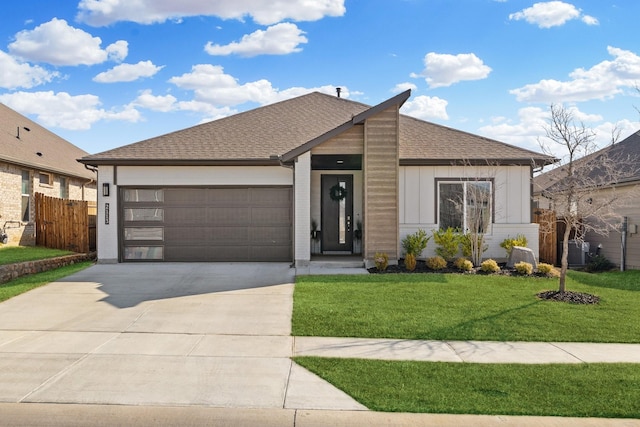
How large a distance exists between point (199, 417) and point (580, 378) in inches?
162

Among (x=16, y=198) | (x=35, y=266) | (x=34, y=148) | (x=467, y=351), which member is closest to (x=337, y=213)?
(x=35, y=266)

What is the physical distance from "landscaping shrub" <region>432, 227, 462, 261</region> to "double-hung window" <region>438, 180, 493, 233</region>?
1.92ft

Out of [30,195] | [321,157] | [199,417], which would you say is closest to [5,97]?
[30,195]

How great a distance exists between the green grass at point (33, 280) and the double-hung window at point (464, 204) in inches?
396

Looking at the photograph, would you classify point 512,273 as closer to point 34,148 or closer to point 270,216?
point 270,216

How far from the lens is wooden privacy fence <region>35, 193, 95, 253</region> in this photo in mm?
15359

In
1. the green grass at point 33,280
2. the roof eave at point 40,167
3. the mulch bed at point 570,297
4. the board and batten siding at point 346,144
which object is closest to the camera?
the mulch bed at point 570,297

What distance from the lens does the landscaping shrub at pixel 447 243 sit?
13.0 m

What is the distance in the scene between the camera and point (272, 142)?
14.5 m

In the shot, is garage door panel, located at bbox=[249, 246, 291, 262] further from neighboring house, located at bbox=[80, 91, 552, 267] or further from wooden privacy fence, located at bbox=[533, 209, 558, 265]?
wooden privacy fence, located at bbox=[533, 209, 558, 265]

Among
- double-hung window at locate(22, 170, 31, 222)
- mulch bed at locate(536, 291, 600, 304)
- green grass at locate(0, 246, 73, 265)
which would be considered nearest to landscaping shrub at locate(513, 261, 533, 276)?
mulch bed at locate(536, 291, 600, 304)

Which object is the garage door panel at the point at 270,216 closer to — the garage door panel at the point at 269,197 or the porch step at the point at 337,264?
the garage door panel at the point at 269,197

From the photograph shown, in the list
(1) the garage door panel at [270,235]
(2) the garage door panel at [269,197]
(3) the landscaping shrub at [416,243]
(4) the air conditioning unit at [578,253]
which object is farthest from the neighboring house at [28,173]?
(4) the air conditioning unit at [578,253]

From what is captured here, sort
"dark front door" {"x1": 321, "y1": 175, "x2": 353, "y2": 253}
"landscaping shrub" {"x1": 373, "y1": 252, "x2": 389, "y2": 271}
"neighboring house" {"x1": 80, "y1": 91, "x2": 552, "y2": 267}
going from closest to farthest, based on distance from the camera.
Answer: "landscaping shrub" {"x1": 373, "y1": 252, "x2": 389, "y2": 271}, "neighboring house" {"x1": 80, "y1": 91, "x2": 552, "y2": 267}, "dark front door" {"x1": 321, "y1": 175, "x2": 353, "y2": 253}
